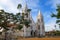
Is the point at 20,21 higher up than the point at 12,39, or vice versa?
the point at 20,21

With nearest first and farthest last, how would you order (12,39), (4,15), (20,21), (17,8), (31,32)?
(12,39) < (4,15) < (20,21) < (17,8) < (31,32)

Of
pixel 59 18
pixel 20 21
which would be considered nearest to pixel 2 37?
pixel 20 21

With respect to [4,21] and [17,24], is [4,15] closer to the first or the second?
[4,21]

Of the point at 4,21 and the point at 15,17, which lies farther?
the point at 15,17

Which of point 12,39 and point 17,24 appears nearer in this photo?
point 12,39

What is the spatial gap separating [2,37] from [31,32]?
3490cm

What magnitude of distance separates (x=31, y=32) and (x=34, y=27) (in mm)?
2110

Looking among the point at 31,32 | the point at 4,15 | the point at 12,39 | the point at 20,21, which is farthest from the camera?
the point at 31,32

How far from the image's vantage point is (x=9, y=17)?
2356cm

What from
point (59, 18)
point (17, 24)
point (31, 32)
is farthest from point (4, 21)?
point (31, 32)

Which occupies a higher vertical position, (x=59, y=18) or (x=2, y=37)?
(x=59, y=18)

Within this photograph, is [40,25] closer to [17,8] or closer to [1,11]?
[17,8]

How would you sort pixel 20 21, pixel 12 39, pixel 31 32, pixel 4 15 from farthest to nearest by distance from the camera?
pixel 31 32
pixel 20 21
pixel 4 15
pixel 12 39

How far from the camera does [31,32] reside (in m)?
56.3
